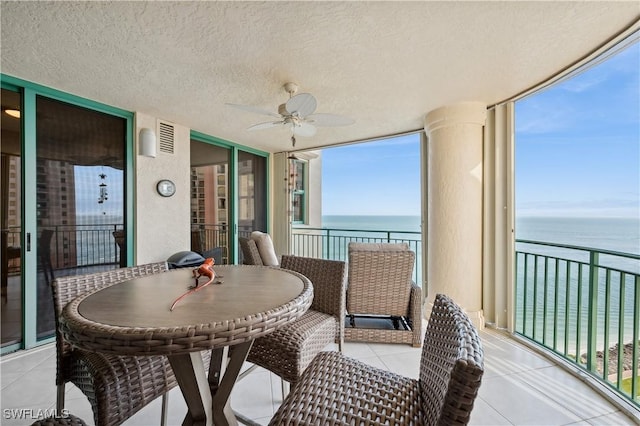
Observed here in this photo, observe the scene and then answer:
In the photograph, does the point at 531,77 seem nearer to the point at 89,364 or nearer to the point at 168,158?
the point at 89,364

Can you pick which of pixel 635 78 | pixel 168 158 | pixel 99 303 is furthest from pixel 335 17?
pixel 168 158

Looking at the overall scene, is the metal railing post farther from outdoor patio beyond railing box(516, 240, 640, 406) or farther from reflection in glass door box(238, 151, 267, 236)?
reflection in glass door box(238, 151, 267, 236)

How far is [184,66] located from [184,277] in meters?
1.70

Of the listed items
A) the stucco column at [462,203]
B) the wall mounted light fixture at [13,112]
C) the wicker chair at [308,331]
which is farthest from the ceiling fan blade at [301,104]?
the wall mounted light fixture at [13,112]

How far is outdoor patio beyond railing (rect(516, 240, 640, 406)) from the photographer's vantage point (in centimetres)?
183

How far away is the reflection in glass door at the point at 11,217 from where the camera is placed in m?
2.31

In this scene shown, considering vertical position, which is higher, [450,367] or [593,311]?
[450,367]

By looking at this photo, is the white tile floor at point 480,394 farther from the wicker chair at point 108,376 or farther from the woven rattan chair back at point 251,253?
the woven rattan chair back at point 251,253

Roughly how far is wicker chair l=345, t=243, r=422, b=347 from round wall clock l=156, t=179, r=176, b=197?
2.48m

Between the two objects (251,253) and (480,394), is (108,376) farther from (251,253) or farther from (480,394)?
(480,394)

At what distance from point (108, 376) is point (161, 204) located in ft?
8.88

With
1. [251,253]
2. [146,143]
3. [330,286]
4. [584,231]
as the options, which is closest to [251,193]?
[146,143]

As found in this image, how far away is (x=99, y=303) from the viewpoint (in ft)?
3.41

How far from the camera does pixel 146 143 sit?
10.4ft
